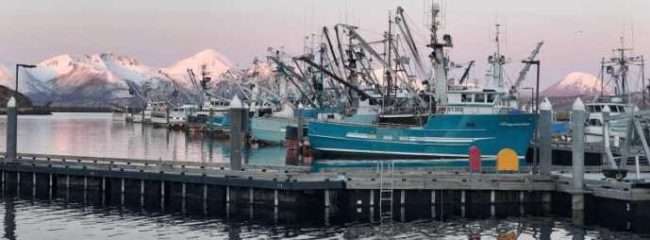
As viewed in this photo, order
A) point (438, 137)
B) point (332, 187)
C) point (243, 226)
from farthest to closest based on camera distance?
point (438, 137) < point (332, 187) < point (243, 226)

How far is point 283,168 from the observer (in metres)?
39.7

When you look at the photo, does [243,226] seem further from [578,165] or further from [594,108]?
[594,108]

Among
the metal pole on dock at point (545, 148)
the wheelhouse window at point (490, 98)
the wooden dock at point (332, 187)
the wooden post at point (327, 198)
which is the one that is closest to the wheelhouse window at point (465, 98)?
the wheelhouse window at point (490, 98)

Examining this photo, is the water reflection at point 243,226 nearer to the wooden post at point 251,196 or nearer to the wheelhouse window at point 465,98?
the wooden post at point 251,196

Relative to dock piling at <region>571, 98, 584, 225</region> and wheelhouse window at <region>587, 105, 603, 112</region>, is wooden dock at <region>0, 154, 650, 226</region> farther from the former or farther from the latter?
wheelhouse window at <region>587, 105, 603, 112</region>

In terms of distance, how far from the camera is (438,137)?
68688 mm

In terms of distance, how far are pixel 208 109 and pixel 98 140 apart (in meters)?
29.9

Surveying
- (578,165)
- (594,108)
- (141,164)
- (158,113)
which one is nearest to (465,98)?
(594,108)

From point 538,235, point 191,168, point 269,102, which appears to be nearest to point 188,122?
point 269,102

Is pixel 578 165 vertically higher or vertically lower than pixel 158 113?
lower

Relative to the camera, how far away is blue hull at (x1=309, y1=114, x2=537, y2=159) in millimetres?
66500

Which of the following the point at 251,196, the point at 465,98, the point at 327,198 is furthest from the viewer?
the point at 465,98

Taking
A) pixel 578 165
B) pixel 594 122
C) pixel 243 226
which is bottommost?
pixel 243 226

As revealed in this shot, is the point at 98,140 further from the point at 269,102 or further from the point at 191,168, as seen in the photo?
the point at 191,168
